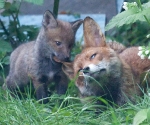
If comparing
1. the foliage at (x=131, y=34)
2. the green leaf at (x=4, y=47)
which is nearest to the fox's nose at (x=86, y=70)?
the green leaf at (x=4, y=47)

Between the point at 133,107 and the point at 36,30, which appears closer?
the point at 133,107

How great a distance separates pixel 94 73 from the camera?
5.11 meters

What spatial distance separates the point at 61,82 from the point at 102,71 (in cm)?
97

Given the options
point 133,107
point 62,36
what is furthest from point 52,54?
point 133,107

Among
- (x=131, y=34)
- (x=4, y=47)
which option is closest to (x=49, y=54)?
(x=4, y=47)

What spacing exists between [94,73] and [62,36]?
1.01 m

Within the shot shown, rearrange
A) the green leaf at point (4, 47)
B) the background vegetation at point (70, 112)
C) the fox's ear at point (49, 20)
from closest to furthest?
the background vegetation at point (70, 112) → the fox's ear at point (49, 20) → the green leaf at point (4, 47)

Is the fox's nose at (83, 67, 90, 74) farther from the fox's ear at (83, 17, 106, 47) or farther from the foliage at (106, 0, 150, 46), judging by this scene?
the foliage at (106, 0, 150, 46)

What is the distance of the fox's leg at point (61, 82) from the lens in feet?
19.8

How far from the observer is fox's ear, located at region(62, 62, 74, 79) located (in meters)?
5.57

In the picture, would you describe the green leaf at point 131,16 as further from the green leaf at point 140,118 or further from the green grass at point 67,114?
the green leaf at point 140,118

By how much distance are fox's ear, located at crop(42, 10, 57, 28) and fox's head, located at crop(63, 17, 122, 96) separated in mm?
695

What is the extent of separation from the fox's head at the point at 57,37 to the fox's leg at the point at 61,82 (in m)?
0.26

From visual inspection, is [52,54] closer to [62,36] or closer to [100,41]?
[62,36]
